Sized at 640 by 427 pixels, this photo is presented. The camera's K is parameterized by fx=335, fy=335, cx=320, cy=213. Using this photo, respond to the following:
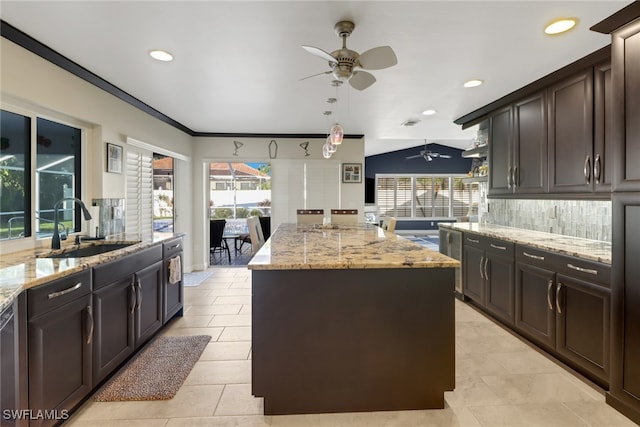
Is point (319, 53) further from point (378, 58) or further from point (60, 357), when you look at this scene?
point (60, 357)

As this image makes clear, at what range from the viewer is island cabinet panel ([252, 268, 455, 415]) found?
1903 mm

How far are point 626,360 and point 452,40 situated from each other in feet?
7.39

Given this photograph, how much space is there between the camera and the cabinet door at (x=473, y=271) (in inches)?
139

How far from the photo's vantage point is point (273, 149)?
5.96m

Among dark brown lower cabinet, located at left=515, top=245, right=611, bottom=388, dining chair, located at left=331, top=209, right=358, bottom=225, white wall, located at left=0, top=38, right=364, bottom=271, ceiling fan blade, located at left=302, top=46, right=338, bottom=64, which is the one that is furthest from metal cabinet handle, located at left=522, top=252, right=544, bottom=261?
white wall, located at left=0, top=38, right=364, bottom=271

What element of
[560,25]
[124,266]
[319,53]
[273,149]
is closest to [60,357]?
[124,266]

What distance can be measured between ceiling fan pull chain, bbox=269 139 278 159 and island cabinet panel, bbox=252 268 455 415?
430 centimetres

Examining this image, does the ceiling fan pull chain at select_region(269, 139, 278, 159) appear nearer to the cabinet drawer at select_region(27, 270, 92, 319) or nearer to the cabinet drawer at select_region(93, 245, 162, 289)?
the cabinet drawer at select_region(93, 245, 162, 289)

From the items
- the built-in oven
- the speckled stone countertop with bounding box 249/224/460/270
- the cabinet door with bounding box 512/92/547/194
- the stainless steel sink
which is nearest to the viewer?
the built-in oven

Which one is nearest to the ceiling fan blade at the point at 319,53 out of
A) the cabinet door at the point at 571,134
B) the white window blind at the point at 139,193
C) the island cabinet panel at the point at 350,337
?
the island cabinet panel at the point at 350,337

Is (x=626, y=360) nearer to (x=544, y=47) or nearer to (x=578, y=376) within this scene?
(x=578, y=376)

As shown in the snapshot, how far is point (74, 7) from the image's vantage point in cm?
197

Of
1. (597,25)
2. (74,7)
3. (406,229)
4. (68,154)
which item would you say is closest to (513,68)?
(597,25)

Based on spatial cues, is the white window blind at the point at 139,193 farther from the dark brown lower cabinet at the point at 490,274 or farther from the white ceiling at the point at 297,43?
the dark brown lower cabinet at the point at 490,274
